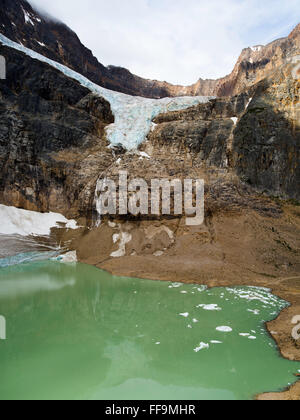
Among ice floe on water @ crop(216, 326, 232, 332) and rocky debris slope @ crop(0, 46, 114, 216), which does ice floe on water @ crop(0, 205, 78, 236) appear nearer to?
rocky debris slope @ crop(0, 46, 114, 216)

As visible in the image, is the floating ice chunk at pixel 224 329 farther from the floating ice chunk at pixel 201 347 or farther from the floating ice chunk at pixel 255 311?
the floating ice chunk at pixel 255 311

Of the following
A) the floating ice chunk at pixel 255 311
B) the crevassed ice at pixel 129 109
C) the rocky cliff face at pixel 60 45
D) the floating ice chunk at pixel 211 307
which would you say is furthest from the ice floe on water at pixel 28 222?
the rocky cliff face at pixel 60 45

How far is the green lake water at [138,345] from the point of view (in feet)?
13.1

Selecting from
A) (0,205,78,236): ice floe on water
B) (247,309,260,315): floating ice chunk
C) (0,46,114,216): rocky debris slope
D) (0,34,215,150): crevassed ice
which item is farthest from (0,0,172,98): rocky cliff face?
(247,309,260,315): floating ice chunk

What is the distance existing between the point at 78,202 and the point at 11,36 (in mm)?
22704

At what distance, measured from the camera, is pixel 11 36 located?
28.4 m

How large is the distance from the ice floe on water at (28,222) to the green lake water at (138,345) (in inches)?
326

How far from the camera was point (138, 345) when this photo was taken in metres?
5.45

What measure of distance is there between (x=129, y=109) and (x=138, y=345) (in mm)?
25392

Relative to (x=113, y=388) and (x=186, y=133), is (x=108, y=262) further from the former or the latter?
Result: (x=186, y=133)

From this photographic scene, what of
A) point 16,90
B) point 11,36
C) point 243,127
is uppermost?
point 11,36

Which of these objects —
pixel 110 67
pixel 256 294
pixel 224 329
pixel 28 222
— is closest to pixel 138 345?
pixel 224 329

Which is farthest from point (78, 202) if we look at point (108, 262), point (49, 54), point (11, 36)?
point (49, 54)
